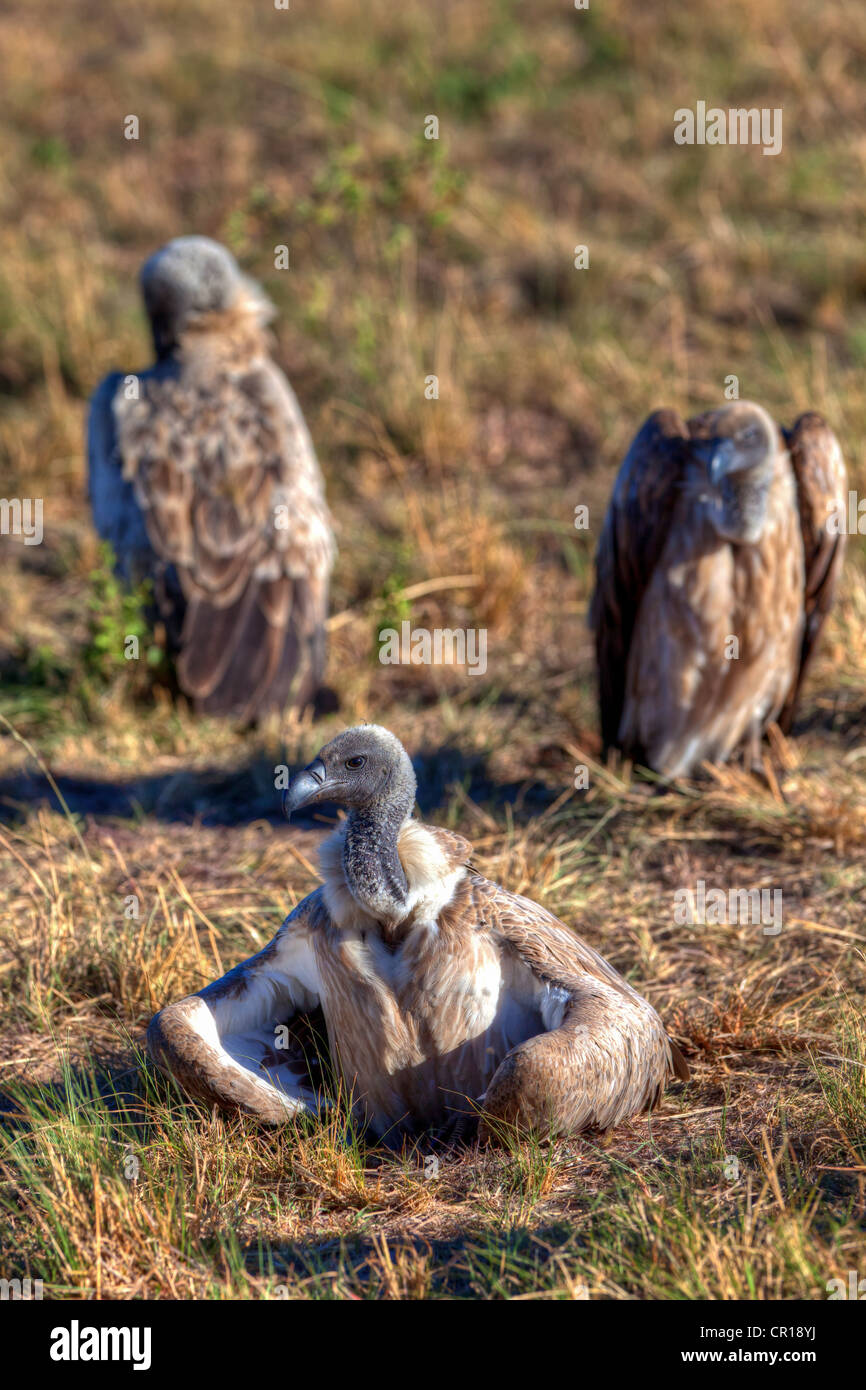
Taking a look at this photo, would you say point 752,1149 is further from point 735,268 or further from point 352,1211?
point 735,268

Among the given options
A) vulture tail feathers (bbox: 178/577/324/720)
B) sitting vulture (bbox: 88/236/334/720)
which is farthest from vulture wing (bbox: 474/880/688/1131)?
sitting vulture (bbox: 88/236/334/720)

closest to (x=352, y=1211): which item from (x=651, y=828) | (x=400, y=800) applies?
(x=400, y=800)

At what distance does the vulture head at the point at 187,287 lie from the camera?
675 cm

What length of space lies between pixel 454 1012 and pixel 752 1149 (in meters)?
0.71

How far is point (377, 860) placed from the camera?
10.7 ft

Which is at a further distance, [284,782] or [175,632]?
[175,632]

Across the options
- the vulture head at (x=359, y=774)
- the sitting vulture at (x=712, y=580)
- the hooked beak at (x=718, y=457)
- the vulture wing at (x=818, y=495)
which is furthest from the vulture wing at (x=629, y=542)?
the vulture head at (x=359, y=774)

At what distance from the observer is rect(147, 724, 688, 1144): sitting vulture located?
10.7ft

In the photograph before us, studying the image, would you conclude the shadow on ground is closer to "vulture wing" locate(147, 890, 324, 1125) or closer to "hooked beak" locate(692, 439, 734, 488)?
"hooked beak" locate(692, 439, 734, 488)

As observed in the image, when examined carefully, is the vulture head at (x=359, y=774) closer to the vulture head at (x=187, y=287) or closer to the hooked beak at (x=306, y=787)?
the hooked beak at (x=306, y=787)

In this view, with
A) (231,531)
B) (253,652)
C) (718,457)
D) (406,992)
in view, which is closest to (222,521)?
(231,531)

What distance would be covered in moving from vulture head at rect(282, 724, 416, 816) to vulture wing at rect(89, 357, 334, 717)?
10.0 ft

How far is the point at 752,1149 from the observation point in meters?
3.35

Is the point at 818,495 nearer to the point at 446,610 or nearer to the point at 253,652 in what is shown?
the point at 446,610
